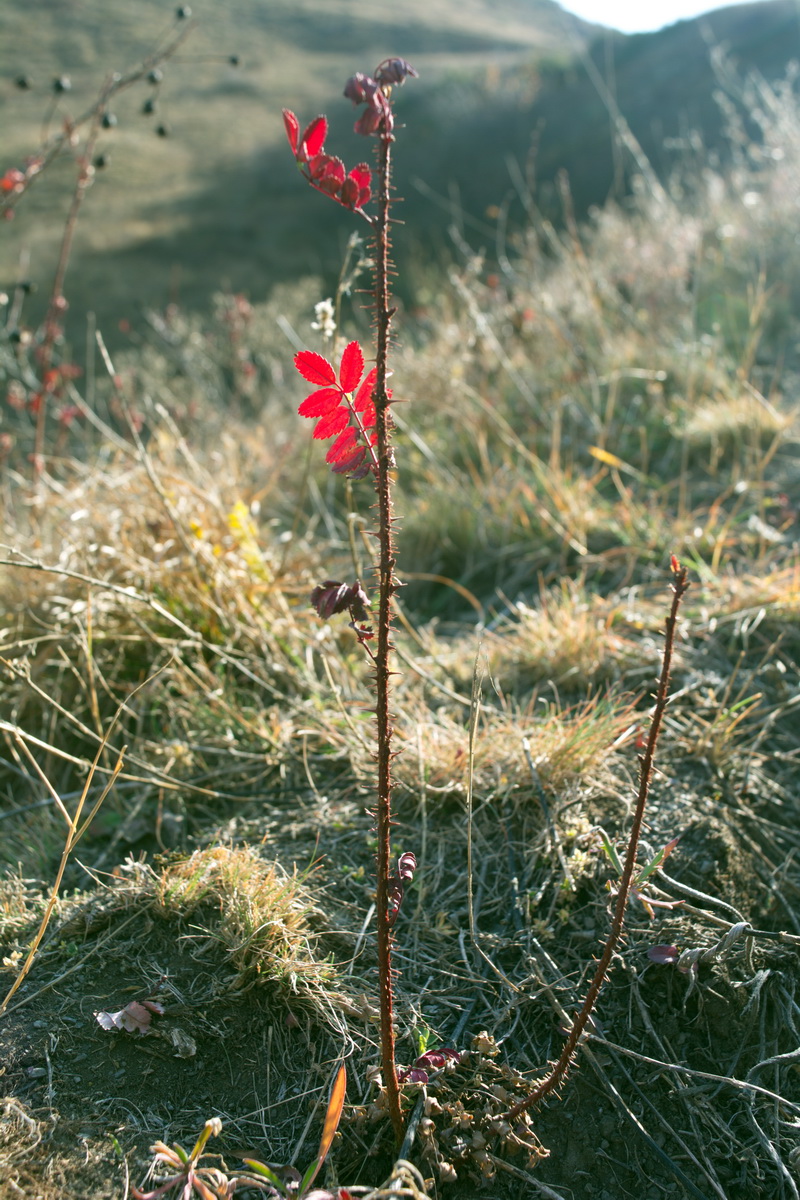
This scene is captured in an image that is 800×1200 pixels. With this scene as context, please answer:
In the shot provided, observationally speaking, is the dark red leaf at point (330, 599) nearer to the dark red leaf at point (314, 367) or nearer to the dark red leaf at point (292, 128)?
the dark red leaf at point (314, 367)

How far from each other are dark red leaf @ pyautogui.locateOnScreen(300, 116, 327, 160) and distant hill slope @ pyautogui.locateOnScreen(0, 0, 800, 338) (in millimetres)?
8967

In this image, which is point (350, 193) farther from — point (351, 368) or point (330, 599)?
point (330, 599)

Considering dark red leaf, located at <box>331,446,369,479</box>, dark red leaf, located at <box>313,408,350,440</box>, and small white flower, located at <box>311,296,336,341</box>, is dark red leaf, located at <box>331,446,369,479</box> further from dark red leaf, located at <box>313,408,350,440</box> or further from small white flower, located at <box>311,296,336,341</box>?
small white flower, located at <box>311,296,336,341</box>

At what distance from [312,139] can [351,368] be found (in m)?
0.26

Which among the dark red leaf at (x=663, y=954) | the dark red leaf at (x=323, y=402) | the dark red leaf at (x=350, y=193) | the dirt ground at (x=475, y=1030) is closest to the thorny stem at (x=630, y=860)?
the dirt ground at (x=475, y=1030)

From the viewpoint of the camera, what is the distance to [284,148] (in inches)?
815

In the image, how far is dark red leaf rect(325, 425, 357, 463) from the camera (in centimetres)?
104

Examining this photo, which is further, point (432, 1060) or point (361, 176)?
point (432, 1060)

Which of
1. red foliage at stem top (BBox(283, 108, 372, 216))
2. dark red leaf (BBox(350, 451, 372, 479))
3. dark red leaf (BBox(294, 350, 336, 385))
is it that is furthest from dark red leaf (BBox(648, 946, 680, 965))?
red foliage at stem top (BBox(283, 108, 372, 216))

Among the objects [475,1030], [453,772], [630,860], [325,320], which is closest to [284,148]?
[325,320]

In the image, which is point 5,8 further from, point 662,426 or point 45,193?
point 662,426

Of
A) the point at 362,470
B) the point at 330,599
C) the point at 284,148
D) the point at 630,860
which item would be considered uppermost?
the point at 284,148

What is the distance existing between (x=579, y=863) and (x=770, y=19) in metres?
20.9

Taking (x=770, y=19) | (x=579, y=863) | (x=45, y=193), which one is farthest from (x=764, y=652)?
(x=45, y=193)
